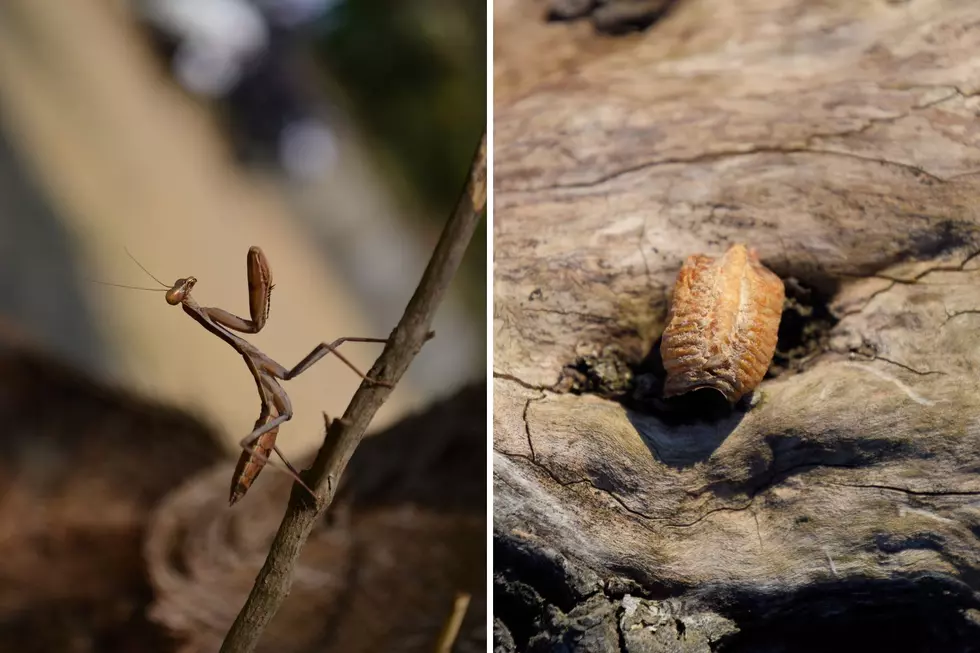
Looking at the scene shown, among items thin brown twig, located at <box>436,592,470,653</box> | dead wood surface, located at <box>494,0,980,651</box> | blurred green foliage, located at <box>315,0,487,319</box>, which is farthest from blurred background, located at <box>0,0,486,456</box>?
thin brown twig, located at <box>436,592,470,653</box>

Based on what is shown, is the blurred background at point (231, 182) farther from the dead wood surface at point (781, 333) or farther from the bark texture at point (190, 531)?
the dead wood surface at point (781, 333)

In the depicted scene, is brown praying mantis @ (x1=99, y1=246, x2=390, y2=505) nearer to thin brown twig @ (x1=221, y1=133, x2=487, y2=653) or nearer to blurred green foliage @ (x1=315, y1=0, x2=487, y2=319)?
thin brown twig @ (x1=221, y1=133, x2=487, y2=653)

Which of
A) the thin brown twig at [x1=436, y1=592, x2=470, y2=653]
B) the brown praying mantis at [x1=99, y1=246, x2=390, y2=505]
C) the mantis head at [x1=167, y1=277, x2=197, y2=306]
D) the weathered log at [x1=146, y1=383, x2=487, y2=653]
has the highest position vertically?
the mantis head at [x1=167, y1=277, x2=197, y2=306]

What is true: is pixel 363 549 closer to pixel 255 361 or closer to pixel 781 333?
pixel 255 361

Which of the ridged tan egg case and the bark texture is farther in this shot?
the ridged tan egg case

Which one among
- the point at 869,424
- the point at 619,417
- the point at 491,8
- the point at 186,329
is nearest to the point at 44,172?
the point at 186,329

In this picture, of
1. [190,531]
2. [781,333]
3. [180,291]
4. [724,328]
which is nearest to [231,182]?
[180,291]

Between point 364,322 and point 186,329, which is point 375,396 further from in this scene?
point 186,329
